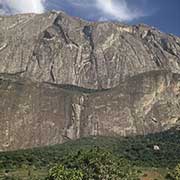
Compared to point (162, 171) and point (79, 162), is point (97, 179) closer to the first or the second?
point (79, 162)

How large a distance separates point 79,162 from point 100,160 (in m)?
5.62

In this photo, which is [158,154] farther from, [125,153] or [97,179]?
[97,179]

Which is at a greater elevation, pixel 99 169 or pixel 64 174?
pixel 99 169

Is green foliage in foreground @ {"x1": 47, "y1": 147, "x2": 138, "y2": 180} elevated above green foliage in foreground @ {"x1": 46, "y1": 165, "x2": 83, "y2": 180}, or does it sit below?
above

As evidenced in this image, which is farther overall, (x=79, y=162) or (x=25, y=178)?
(x=25, y=178)

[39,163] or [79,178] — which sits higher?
[39,163]

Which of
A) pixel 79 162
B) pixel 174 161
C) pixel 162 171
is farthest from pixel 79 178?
pixel 174 161

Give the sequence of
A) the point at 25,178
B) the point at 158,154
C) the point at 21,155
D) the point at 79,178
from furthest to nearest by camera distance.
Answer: the point at 158,154
the point at 21,155
the point at 25,178
the point at 79,178

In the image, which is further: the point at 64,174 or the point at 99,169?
the point at 99,169

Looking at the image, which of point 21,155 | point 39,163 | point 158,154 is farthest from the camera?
point 158,154

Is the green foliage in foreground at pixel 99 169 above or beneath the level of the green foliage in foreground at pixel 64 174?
above

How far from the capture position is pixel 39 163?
170 metres

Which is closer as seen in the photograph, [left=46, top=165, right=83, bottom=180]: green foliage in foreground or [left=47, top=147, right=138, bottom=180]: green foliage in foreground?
[left=46, top=165, right=83, bottom=180]: green foliage in foreground

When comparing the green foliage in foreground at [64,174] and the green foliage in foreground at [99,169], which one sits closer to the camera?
the green foliage in foreground at [64,174]
